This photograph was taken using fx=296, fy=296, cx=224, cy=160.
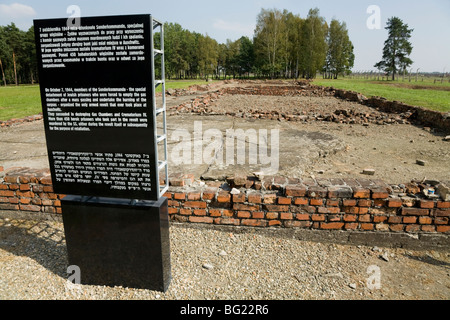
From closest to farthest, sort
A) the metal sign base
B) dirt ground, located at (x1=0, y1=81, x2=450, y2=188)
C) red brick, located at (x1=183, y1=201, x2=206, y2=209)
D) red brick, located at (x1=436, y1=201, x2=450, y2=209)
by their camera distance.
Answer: the metal sign base → red brick, located at (x1=436, y1=201, x2=450, y2=209) → red brick, located at (x1=183, y1=201, x2=206, y2=209) → dirt ground, located at (x1=0, y1=81, x2=450, y2=188)

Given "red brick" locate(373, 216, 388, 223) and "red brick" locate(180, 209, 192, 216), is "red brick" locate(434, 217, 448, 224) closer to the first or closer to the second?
"red brick" locate(373, 216, 388, 223)

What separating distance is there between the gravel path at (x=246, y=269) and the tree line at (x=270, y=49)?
5732cm

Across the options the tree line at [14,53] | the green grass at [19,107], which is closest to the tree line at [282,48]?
the tree line at [14,53]

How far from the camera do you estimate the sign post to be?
2314mm

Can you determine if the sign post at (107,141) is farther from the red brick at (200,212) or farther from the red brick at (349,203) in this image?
the red brick at (349,203)

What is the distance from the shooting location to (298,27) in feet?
209

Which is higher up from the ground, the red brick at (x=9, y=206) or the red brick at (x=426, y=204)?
the red brick at (x=426, y=204)

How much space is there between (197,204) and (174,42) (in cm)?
7318

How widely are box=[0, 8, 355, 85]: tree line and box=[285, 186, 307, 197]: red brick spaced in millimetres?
58166

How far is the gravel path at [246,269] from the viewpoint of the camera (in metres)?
2.78

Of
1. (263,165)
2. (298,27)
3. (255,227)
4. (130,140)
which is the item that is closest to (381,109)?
(263,165)

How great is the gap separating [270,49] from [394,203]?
59.9 meters

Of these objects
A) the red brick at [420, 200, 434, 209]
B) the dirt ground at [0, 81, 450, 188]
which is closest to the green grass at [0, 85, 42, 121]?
the dirt ground at [0, 81, 450, 188]

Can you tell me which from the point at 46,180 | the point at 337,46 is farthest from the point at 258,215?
the point at 337,46
